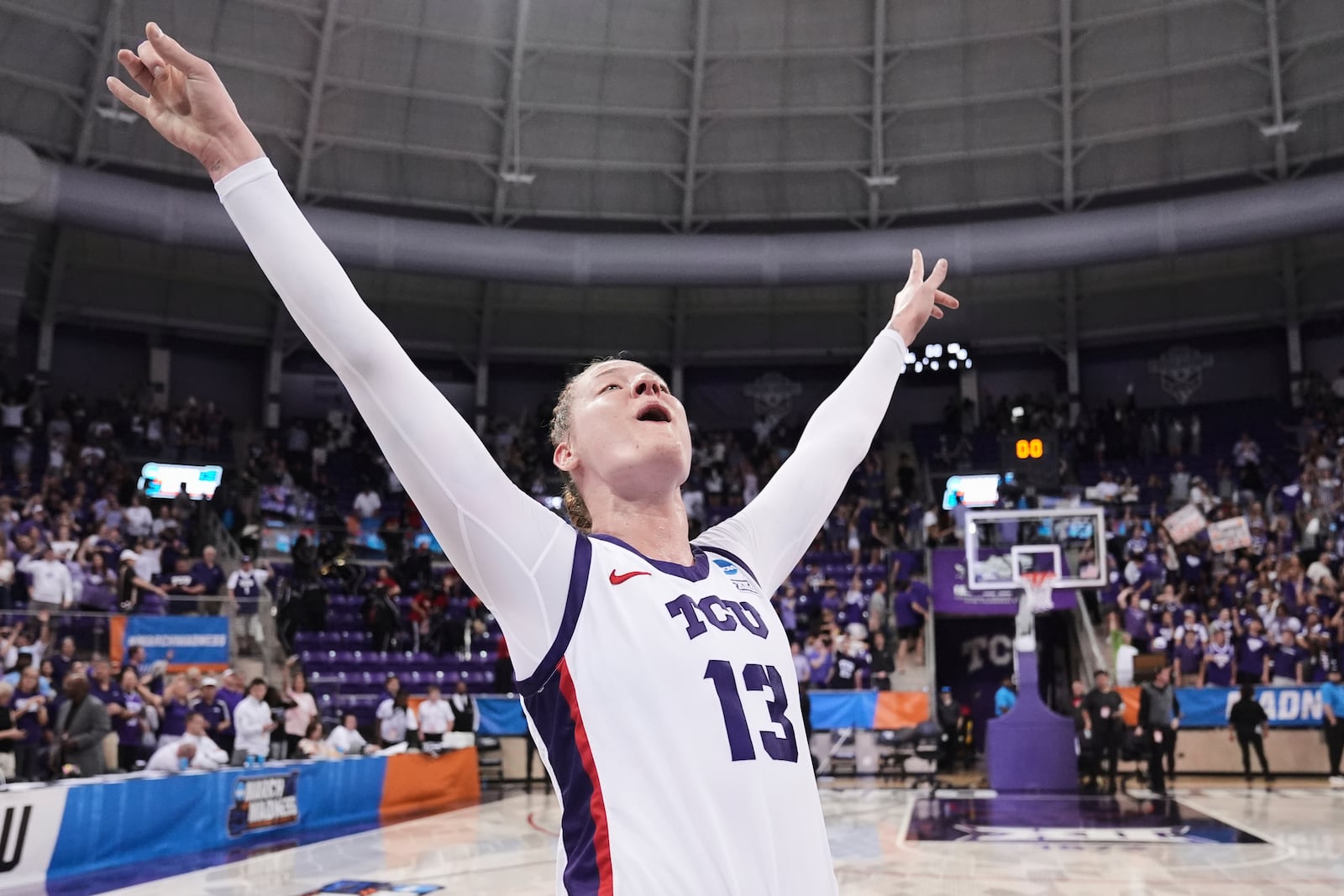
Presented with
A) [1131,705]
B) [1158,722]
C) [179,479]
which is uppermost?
[179,479]

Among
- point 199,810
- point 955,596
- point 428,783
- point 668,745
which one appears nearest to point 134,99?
point 668,745

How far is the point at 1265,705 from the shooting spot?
19188mm

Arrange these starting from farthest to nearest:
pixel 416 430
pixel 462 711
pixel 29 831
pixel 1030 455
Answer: pixel 1030 455
pixel 462 711
pixel 29 831
pixel 416 430

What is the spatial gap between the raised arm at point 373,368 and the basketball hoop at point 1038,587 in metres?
16.9

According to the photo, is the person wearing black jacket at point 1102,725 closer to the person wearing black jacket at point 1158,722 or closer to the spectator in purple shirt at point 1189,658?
the person wearing black jacket at point 1158,722

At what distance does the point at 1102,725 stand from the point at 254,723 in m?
11.7

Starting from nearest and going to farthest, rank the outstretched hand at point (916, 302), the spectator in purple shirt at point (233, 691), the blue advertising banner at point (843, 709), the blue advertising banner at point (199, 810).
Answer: the outstretched hand at point (916, 302), the blue advertising banner at point (199, 810), the spectator in purple shirt at point (233, 691), the blue advertising banner at point (843, 709)

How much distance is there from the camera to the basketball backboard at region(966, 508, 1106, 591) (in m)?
A: 18.5

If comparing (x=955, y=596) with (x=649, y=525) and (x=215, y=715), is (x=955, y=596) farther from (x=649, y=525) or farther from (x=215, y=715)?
(x=649, y=525)

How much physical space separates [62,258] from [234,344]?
4.70 meters

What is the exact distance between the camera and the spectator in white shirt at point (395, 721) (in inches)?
663

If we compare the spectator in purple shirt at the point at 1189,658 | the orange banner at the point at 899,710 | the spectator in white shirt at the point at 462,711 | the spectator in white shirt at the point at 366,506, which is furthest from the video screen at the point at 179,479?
the spectator in purple shirt at the point at 1189,658

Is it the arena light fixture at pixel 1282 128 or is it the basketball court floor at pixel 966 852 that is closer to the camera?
the basketball court floor at pixel 966 852

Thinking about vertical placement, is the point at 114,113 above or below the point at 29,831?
above
